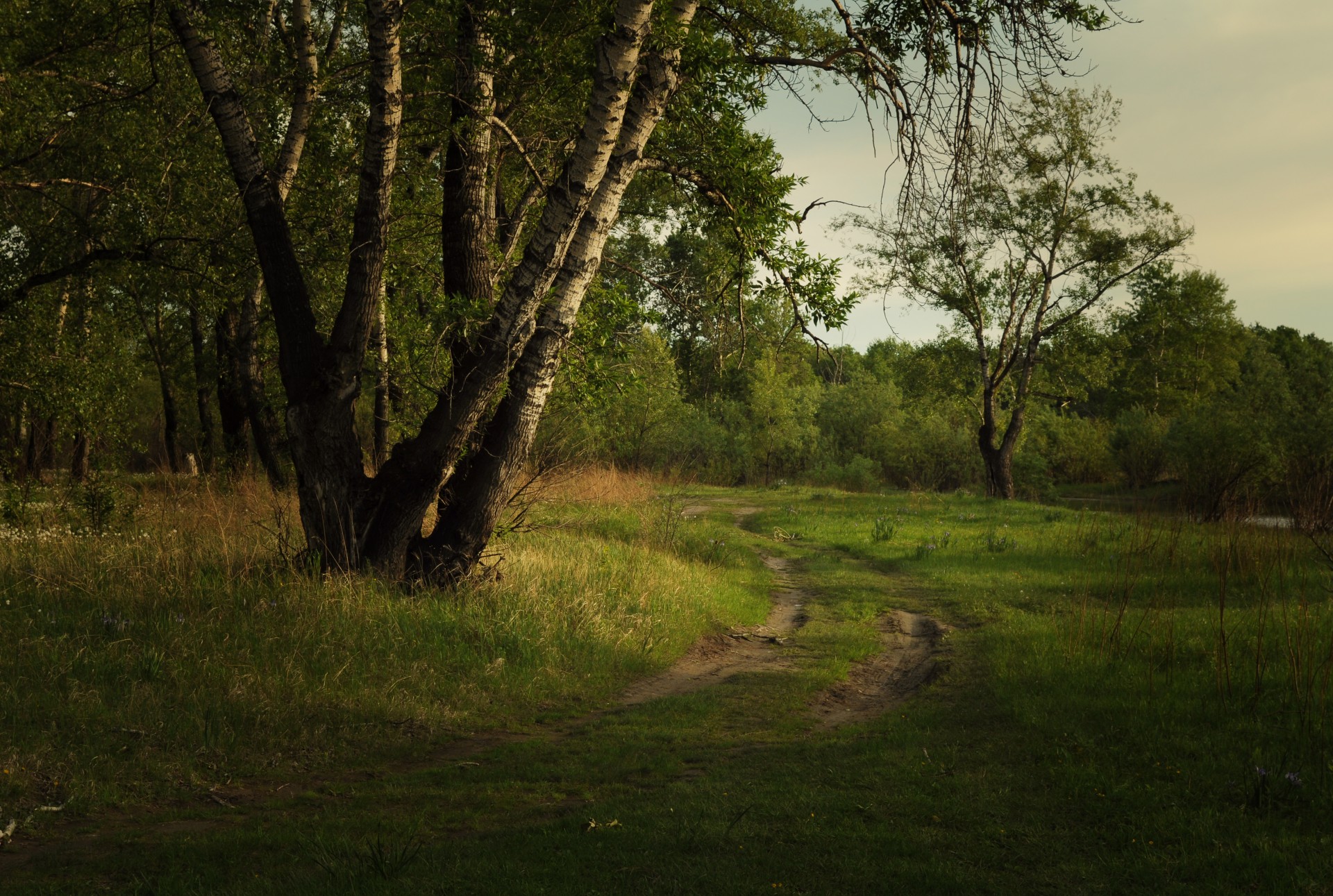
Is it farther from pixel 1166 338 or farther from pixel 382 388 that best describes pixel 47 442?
pixel 1166 338

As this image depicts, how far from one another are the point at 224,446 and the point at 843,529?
14529 millimetres

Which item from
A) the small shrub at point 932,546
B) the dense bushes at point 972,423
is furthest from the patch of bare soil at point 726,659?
the dense bushes at point 972,423

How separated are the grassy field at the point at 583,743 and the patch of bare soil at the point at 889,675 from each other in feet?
0.75

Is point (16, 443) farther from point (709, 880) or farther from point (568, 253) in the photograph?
point (709, 880)

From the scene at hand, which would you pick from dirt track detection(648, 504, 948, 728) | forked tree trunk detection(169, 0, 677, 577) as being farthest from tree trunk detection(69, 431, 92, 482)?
dirt track detection(648, 504, 948, 728)

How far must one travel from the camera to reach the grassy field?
4.05 metres

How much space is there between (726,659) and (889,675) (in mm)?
1675

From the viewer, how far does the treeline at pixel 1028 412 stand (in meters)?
22.1

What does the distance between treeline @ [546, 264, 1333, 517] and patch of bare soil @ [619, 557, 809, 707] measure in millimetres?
3065

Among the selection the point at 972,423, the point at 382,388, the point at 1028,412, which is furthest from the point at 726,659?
the point at 972,423

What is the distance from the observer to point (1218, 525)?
44.0 ft

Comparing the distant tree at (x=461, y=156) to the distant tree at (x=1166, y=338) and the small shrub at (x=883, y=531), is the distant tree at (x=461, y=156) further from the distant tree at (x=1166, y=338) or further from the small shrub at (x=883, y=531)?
the distant tree at (x=1166, y=338)

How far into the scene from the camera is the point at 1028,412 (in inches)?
1282

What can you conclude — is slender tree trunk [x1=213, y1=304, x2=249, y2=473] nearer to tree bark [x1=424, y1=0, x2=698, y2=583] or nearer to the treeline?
the treeline
